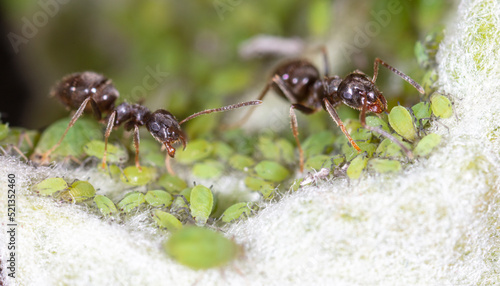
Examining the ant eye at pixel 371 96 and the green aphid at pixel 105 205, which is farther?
the ant eye at pixel 371 96

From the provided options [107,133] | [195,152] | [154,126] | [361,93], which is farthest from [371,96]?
[107,133]

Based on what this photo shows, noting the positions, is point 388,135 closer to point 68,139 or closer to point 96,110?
point 68,139

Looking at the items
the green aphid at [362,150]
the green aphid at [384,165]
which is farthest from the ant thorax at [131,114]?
the green aphid at [384,165]

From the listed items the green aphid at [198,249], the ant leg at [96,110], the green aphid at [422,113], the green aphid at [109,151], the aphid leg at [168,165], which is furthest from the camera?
the ant leg at [96,110]

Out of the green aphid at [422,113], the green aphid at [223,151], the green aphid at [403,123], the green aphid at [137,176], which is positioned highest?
the green aphid at [422,113]

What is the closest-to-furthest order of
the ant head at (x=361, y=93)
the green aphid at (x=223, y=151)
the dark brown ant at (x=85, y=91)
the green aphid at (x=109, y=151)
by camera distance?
the green aphid at (x=109, y=151) → the green aphid at (x=223, y=151) → the ant head at (x=361, y=93) → the dark brown ant at (x=85, y=91)

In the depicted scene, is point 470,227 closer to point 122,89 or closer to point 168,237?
point 168,237

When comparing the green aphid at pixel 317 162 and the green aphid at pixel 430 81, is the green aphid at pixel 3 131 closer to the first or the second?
the green aphid at pixel 317 162
